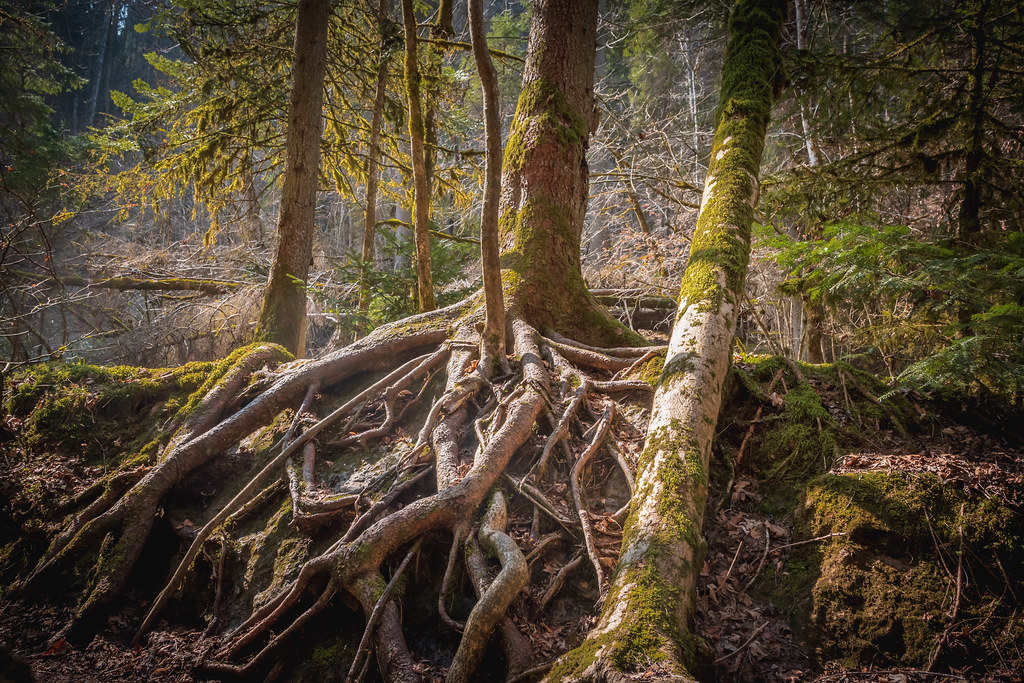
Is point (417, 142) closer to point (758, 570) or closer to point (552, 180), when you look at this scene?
point (552, 180)

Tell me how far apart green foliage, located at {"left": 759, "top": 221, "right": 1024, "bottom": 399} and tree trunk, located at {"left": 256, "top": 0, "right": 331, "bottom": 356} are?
598cm

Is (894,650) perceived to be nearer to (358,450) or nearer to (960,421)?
(960,421)

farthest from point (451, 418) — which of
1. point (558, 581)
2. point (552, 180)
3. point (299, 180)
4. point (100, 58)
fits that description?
point (100, 58)

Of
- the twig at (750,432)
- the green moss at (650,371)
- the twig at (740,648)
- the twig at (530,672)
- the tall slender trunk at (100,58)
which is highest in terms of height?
the tall slender trunk at (100,58)

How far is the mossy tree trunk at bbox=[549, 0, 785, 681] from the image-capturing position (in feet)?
6.42

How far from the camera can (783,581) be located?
265 centimetres

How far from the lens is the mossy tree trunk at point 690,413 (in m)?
1.96

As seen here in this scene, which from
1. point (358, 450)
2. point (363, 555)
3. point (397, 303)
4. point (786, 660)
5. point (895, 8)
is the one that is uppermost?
point (895, 8)

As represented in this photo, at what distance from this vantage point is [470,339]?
14.4 feet

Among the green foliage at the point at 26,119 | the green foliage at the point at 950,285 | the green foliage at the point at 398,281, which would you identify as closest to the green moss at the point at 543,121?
the green foliage at the point at 398,281

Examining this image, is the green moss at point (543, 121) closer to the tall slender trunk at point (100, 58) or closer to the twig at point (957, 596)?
the twig at point (957, 596)

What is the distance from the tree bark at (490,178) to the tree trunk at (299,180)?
373 centimetres

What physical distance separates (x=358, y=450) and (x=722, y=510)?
118 inches

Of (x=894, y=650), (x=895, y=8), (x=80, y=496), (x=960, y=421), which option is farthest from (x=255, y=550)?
(x=895, y=8)
